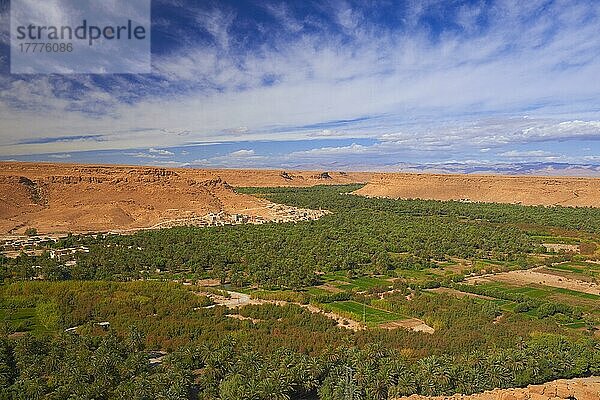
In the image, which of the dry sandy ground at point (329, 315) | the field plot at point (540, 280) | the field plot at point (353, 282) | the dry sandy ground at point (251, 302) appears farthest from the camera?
the field plot at point (353, 282)

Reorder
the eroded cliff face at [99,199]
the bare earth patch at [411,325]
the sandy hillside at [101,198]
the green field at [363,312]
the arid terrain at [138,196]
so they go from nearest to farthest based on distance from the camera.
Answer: the bare earth patch at [411,325] → the green field at [363,312] → the eroded cliff face at [99,199] → the sandy hillside at [101,198] → the arid terrain at [138,196]

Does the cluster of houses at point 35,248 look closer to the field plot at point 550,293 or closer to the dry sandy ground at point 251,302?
the dry sandy ground at point 251,302

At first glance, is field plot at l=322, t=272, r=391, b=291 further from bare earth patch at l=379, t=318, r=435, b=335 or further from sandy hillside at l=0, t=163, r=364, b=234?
sandy hillside at l=0, t=163, r=364, b=234

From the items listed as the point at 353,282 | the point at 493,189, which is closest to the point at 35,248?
the point at 353,282

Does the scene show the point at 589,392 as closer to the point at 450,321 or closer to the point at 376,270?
the point at 450,321

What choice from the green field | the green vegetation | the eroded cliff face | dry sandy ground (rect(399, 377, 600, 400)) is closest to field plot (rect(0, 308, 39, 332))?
the green vegetation

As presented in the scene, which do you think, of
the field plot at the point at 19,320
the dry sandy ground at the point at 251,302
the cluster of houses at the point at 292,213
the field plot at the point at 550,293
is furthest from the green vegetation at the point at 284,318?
the cluster of houses at the point at 292,213

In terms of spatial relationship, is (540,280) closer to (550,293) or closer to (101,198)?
(550,293)
